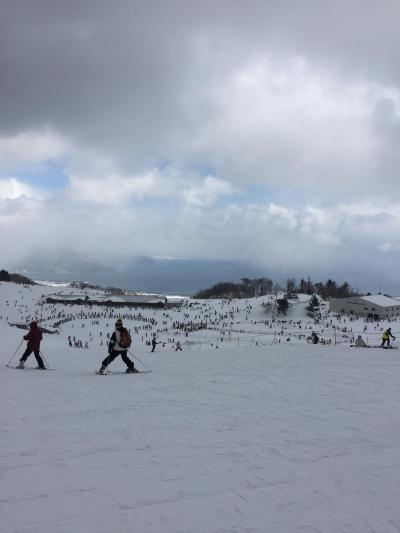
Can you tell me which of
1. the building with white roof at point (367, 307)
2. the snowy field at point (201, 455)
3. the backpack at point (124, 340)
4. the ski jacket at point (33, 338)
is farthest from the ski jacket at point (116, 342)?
the building with white roof at point (367, 307)

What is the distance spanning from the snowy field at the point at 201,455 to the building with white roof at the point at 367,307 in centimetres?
6834

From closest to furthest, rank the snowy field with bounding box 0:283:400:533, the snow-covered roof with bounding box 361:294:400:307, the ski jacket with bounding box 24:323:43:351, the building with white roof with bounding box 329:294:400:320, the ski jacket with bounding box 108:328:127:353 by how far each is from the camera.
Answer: the snowy field with bounding box 0:283:400:533
the ski jacket with bounding box 108:328:127:353
the ski jacket with bounding box 24:323:43:351
the building with white roof with bounding box 329:294:400:320
the snow-covered roof with bounding box 361:294:400:307

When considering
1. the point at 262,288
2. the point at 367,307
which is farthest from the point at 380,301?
the point at 262,288

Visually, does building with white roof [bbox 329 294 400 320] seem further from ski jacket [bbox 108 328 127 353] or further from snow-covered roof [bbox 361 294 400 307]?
ski jacket [bbox 108 328 127 353]

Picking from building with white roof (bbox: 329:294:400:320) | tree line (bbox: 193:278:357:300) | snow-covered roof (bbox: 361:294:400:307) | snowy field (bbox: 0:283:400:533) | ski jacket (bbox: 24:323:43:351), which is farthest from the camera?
tree line (bbox: 193:278:357:300)

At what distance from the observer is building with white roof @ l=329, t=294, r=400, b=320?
7456cm

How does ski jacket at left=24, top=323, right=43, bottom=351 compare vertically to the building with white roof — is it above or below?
below

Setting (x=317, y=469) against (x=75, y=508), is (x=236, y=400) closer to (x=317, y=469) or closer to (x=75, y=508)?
(x=317, y=469)

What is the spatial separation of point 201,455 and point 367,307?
3010 inches

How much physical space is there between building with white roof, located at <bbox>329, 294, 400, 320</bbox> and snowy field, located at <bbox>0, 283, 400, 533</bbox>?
6834 cm

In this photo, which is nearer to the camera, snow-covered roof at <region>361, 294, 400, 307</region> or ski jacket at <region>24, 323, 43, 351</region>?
ski jacket at <region>24, 323, 43, 351</region>

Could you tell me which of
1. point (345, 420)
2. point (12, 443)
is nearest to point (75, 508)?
point (12, 443)

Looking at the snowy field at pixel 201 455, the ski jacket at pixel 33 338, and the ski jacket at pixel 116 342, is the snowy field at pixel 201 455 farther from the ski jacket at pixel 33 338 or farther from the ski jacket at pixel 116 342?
the ski jacket at pixel 33 338

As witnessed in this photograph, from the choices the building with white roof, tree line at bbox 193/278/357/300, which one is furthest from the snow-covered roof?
tree line at bbox 193/278/357/300
